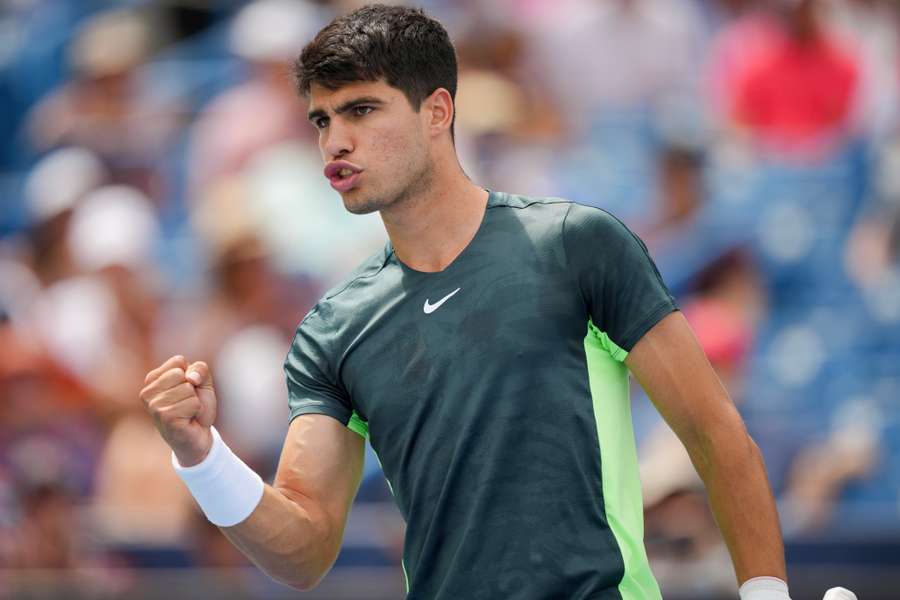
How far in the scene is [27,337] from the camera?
7773 mm

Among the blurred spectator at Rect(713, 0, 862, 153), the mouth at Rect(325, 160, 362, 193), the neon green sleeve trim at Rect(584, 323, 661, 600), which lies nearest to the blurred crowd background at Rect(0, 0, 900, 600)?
the blurred spectator at Rect(713, 0, 862, 153)

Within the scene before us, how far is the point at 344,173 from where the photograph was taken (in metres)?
3.00

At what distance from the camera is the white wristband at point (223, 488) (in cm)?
291

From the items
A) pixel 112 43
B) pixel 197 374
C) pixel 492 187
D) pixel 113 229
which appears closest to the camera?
pixel 197 374

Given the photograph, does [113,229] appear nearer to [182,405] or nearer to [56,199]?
[56,199]

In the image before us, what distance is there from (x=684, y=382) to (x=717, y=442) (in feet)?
0.45

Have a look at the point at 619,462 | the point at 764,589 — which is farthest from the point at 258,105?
the point at 764,589

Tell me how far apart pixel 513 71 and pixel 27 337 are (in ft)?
10.1

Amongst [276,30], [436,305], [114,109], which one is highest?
[276,30]

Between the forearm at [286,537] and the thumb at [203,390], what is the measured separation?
0.66 feet

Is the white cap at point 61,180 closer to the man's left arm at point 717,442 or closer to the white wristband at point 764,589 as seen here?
the man's left arm at point 717,442

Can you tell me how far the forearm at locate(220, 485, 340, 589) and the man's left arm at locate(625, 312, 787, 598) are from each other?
79cm

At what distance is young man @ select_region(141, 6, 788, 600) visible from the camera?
2.83 metres

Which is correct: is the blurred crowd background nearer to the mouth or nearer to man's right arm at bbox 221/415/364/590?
man's right arm at bbox 221/415/364/590
